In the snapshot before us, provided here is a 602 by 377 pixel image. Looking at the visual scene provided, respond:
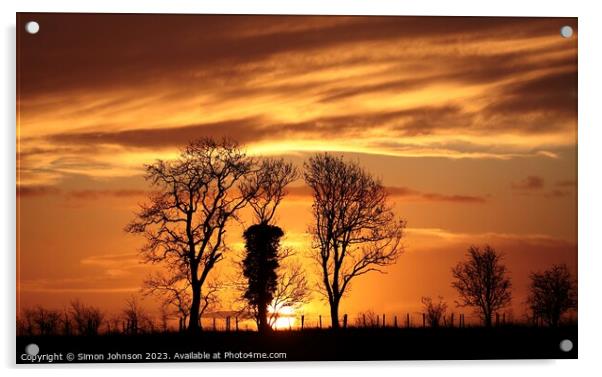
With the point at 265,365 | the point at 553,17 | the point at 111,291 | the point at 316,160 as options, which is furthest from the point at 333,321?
the point at 553,17

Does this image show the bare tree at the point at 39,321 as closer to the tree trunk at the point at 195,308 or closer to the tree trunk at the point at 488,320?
the tree trunk at the point at 195,308

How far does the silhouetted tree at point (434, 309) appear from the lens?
995cm

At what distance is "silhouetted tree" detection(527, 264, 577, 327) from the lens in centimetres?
1003

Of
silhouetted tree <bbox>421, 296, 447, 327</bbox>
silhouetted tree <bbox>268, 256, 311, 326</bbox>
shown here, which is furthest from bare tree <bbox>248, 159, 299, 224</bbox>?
silhouetted tree <bbox>421, 296, 447, 327</bbox>

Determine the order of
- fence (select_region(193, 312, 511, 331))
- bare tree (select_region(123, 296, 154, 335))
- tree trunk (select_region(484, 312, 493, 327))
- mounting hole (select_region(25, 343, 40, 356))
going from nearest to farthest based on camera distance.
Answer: mounting hole (select_region(25, 343, 40, 356)), bare tree (select_region(123, 296, 154, 335)), fence (select_region(193, 312, 511, 331)), tree trunk (select_region(484, 312, 493, 327))

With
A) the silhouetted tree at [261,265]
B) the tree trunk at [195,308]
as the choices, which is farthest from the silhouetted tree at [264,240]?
the tree trunk at [195,308]

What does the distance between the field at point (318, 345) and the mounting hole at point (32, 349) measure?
4 centimetres

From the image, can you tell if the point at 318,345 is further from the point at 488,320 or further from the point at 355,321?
the point at 488,320

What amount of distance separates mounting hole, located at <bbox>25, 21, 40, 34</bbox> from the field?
3.10 m

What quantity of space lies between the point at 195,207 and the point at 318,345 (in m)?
1.91

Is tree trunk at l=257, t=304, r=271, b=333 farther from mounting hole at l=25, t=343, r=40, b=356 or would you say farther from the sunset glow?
mounting hole at l=25, t=343, r=40, b=356

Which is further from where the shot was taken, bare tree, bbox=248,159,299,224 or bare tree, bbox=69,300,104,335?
bare tree, bbox=248,159,299,224

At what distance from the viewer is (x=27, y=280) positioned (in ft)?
31.6
